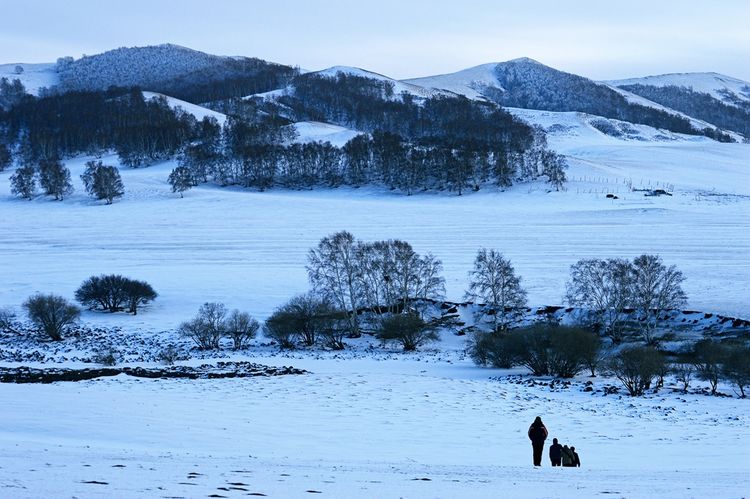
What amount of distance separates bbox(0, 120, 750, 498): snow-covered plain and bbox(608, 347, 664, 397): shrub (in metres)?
1.47

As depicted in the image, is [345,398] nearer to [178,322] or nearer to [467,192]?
[178,322]

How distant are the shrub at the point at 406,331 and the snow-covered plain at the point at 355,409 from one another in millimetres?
1159

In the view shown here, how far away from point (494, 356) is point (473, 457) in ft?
55.9

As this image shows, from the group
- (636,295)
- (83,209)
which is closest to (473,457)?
(636,295)

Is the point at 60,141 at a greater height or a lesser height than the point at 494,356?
greater

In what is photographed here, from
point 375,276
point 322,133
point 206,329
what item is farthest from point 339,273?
point 322,133

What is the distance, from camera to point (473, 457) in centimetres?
1631

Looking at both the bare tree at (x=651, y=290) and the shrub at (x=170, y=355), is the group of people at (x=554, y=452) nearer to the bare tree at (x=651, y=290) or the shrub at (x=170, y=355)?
the shrub at (x=170, y=355)

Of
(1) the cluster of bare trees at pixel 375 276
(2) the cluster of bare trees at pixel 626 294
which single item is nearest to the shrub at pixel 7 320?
(1) the cluster of bare trees at pixel 375 276

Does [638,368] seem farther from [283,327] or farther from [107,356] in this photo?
[107,356]

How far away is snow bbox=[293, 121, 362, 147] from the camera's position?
15812 centimetres

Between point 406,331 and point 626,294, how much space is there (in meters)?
13.1

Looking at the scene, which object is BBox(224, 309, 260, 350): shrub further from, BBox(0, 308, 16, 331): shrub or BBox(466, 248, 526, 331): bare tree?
BBox(0, 308, 16, 331): shrub

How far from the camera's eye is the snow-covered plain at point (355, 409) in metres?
11.9
